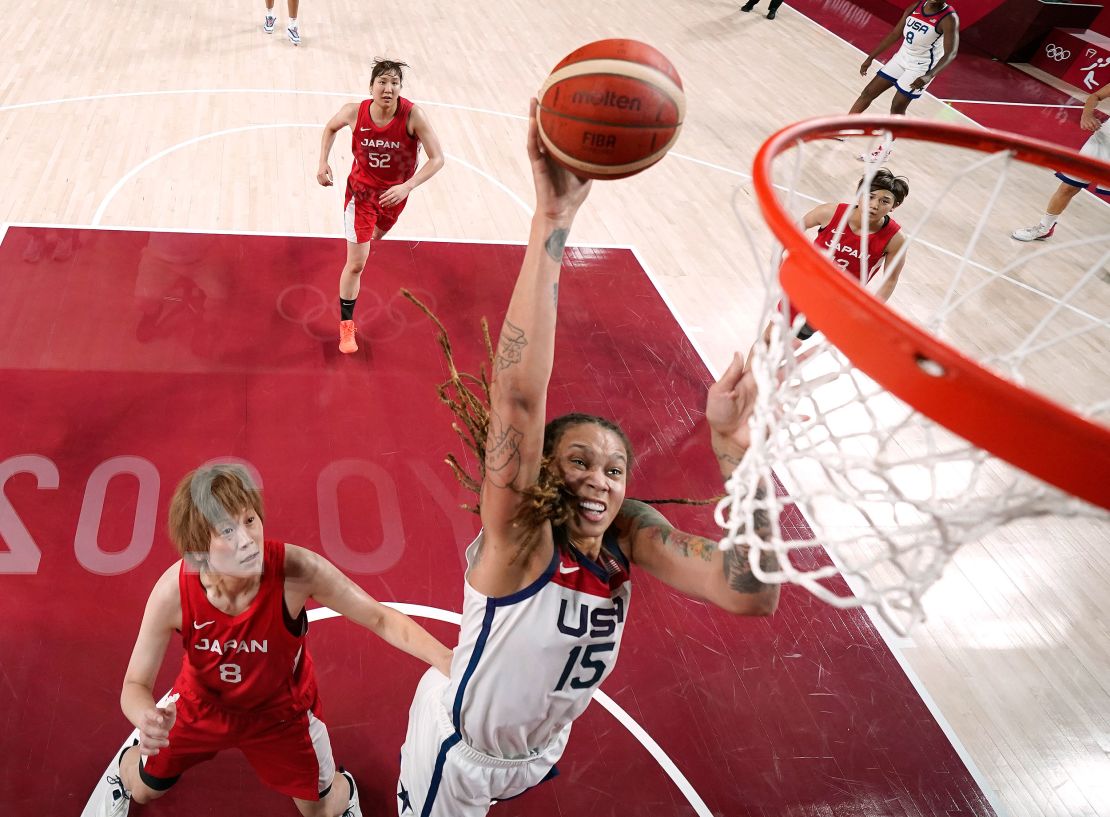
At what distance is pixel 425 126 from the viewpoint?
4523mm

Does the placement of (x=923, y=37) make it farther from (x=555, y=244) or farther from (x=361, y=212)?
(x=555, y=244)

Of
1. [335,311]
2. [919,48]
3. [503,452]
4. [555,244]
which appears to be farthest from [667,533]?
[919,48]

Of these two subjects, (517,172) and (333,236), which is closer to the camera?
(333,236)

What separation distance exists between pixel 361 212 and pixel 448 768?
3.22m

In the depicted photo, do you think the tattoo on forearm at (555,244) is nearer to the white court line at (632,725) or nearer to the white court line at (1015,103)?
the white court line at (632,725)

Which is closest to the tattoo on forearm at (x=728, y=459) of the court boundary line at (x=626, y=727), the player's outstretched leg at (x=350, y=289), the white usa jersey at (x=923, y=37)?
the court boundary line at (x=626, y=727)

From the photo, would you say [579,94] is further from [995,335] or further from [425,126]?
[995,335]

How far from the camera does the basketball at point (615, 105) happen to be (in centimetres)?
177

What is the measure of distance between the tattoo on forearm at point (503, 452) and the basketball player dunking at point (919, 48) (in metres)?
7.68

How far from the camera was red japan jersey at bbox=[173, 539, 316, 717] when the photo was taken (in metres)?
2.17

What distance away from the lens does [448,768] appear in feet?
6.82

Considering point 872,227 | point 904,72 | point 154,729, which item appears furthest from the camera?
point 904,72

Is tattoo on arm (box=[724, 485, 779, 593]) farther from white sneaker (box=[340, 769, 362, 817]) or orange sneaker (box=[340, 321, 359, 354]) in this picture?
orange sneaker (box=[340, 321, 359, 354])

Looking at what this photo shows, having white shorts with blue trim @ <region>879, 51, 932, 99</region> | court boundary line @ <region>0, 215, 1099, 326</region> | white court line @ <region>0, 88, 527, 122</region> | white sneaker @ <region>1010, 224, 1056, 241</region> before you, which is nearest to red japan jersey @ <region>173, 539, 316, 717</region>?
court boundary line @ <region>0, 215, 1099, 326</region>
